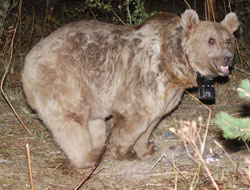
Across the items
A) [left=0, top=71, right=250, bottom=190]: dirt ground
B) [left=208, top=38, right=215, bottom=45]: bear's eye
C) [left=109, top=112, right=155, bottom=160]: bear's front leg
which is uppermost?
[left=208, top=38, right=215, bottom=45]: bear's eye

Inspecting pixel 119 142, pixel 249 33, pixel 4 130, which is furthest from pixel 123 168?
pixel 249 33

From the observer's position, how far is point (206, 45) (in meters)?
4.80

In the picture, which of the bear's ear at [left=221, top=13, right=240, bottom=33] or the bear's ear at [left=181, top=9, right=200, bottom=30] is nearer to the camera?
the bear's ear at [left=181, top=9, right=200, bottom=30]

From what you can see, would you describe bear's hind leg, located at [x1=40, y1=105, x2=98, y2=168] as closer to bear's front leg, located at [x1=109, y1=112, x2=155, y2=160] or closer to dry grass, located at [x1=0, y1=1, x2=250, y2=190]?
dry grass, located at [x1=0, y1=1, x2=250, y2=190]

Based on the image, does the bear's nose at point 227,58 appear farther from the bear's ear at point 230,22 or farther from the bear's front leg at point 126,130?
the bear's front leg at point 126,130

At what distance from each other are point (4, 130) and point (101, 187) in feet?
7.51

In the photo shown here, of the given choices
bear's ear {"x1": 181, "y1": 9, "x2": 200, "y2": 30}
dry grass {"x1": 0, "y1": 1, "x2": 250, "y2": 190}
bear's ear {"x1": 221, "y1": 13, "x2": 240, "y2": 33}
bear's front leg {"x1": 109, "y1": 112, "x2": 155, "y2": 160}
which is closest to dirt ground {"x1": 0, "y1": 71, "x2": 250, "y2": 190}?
dry grass {"x1": 0, "y1": 1, "x2": 250, "y2": 190}

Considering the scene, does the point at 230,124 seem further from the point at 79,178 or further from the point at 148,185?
the point at 79,178

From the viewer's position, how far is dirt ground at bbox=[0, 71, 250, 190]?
465 centimetres

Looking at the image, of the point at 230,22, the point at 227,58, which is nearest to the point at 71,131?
the point at 227,58

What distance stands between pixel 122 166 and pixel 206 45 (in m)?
1.81

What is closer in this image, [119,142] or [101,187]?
[101,187]

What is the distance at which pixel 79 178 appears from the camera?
493cm

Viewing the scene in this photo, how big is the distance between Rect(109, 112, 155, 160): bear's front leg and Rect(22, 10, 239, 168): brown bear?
1 cm
